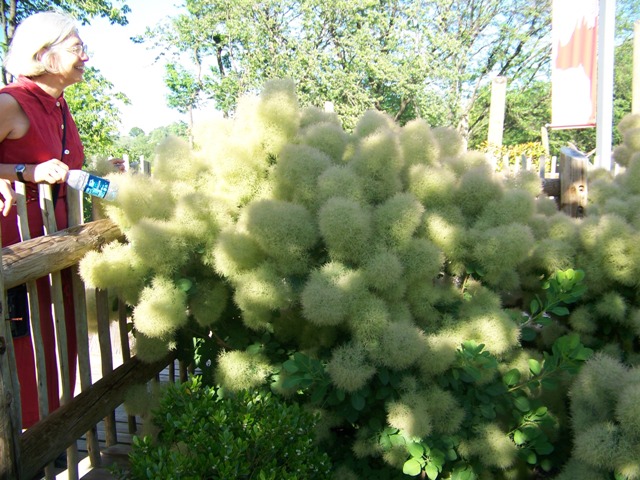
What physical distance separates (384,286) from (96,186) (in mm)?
995

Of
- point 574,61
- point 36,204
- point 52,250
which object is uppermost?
point 574,61

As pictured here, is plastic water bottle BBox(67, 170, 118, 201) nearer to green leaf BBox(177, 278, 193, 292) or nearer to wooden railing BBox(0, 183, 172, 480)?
wooden railing BBox(0, 183, 172, 480)

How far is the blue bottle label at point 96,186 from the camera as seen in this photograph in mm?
1744

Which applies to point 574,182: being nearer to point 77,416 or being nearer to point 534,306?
point 534,306

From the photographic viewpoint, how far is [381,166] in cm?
170

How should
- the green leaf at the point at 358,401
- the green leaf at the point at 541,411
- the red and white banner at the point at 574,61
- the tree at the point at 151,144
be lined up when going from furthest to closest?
the red and white banner at the point at 574,61, the tree at the point at 151,144, the green leaf at the point at 541,411, the green leaf at the point at 358,401

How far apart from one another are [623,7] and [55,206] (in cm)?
2562

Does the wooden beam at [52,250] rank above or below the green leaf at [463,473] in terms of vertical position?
above

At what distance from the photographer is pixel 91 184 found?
1750 mm

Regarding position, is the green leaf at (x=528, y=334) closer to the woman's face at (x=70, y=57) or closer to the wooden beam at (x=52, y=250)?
the wooden beam at (x=52, y=250)

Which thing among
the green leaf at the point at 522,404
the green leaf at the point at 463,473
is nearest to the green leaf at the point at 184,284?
the green leaf at the point at 463,473

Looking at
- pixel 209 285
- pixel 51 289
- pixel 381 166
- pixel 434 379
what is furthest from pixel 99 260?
pixel 434 379

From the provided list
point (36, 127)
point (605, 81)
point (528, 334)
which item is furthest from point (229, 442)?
point (605, 81)

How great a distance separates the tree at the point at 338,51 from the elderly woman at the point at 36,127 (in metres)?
14.6
